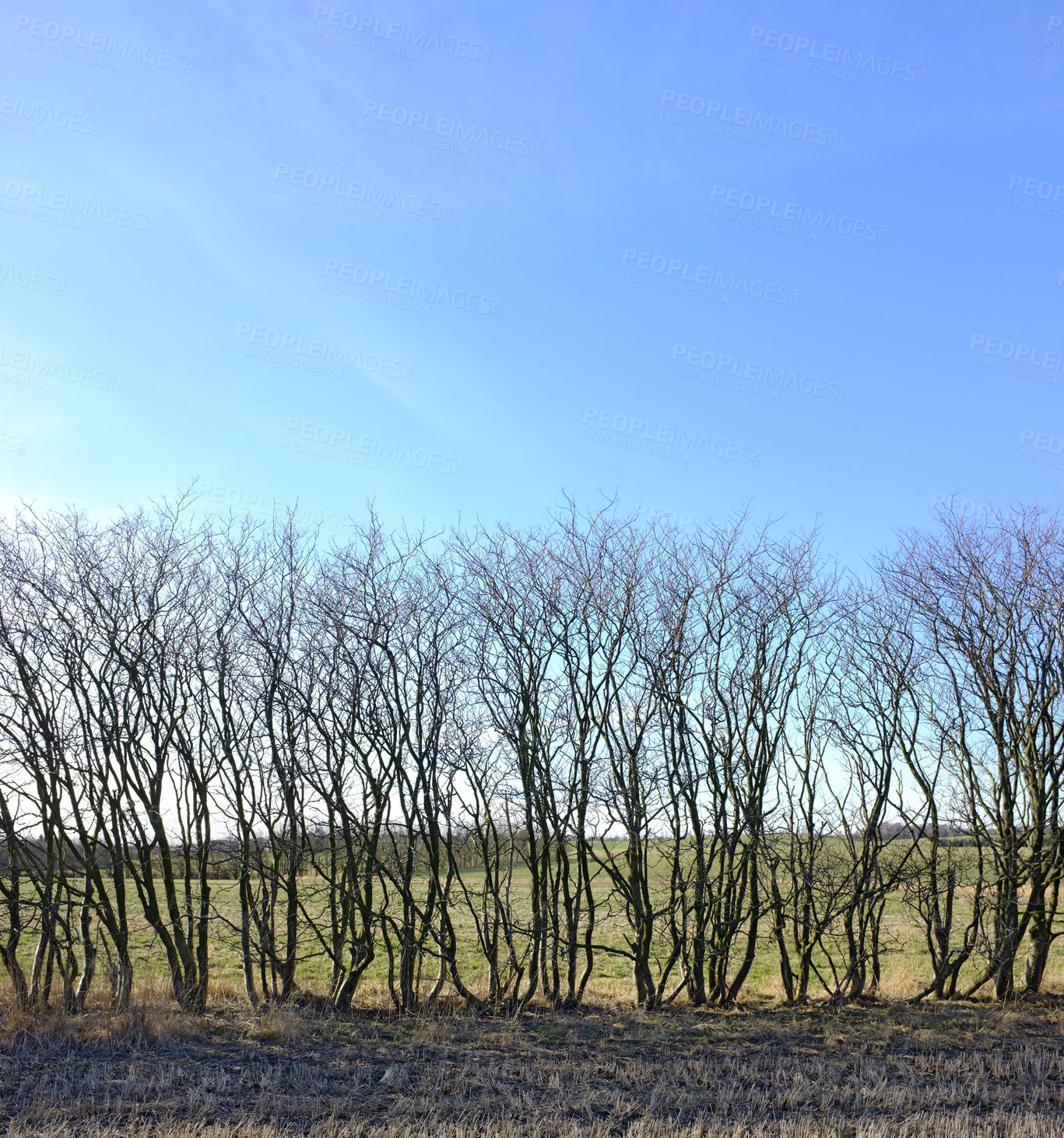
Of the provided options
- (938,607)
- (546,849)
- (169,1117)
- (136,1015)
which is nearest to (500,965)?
(546,849)

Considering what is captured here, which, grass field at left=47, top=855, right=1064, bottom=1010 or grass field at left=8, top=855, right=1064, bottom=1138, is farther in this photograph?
grass field at left=47, top=855, right=1064, bottom=1010

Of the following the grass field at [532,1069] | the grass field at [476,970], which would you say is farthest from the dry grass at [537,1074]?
the grass field at [476,970]

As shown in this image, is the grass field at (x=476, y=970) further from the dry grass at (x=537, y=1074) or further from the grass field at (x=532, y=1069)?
the dry grass at (x=537, y=1074)

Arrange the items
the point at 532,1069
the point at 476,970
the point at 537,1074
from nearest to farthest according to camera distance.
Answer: the point at 537,1074, the point at 532,1069, the point at 476,970

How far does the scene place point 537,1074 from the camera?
24.1 feet

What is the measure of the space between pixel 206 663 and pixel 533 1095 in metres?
6.55

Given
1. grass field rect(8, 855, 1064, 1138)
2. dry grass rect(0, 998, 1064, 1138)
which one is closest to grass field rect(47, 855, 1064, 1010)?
grass field rect(8, 855, 1064, 1138)

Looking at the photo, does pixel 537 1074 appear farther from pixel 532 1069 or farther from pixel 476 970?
pixel 476 970

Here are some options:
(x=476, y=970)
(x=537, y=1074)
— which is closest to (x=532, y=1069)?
(x=537, y=1074)

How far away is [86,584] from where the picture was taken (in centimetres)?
1009

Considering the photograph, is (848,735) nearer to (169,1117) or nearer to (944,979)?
(944,979)

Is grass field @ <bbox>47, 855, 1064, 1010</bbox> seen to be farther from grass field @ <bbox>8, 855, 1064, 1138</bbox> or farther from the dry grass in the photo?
the dry grass

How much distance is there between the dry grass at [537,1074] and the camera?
5891mm

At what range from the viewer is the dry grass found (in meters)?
5.89
